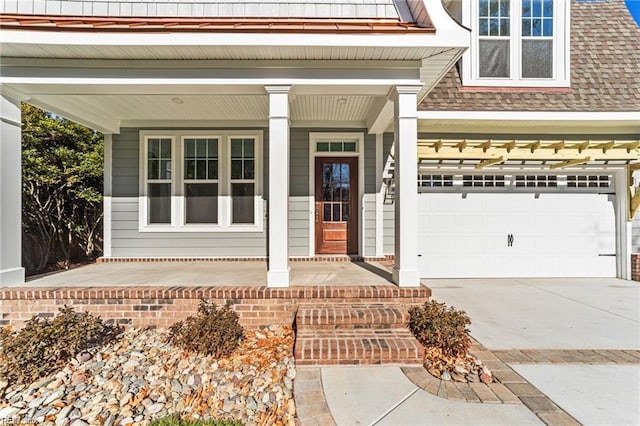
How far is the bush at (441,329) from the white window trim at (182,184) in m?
3.61

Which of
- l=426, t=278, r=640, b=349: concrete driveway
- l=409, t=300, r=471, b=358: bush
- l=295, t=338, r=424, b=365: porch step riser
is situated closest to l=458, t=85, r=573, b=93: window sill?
l=426, t=278, r=640, b=349: concrete driveway

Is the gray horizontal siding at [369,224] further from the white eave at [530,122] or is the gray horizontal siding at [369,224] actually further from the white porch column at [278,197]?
the white porch column at [278,197]

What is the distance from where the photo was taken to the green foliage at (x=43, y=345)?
274 cm

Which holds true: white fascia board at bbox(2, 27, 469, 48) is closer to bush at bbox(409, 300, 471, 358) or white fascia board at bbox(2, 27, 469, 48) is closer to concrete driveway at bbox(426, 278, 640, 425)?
bush at bbox(409, 300, 471, 358)

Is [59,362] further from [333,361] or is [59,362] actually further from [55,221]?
[55,221]

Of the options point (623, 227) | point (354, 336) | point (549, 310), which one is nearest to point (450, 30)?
point (354, 336)

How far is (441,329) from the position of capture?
311 centimetres

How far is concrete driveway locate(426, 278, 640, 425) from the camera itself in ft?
7.92

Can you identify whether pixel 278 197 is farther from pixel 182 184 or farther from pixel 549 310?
pixel 549 310

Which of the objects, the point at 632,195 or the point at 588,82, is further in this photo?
the point at 632,195

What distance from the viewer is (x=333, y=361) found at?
9.48 ft

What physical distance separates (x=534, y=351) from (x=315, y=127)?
4.77m

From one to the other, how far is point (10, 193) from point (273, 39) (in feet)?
12.5

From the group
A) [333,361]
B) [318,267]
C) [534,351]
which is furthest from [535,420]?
[318,267]
